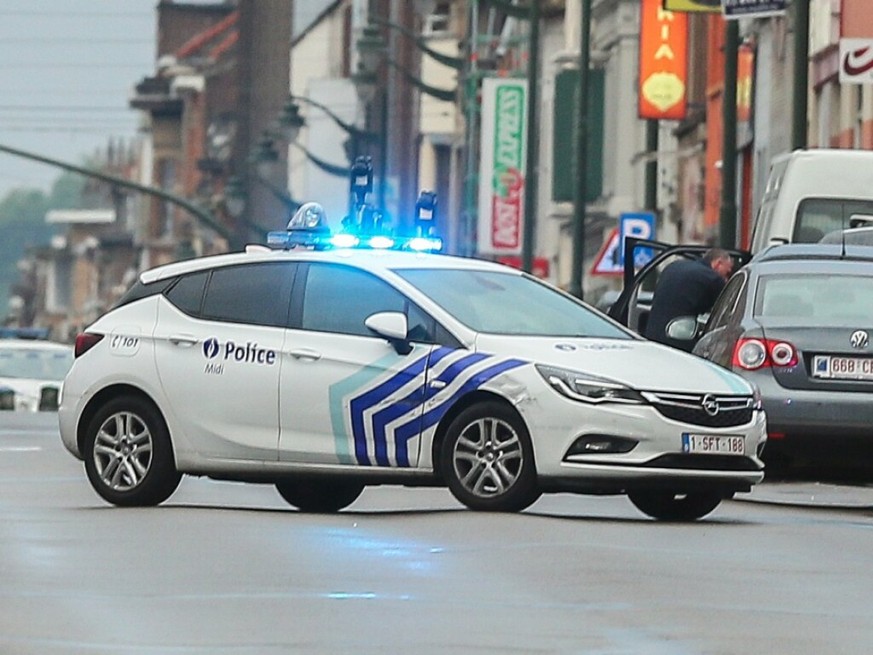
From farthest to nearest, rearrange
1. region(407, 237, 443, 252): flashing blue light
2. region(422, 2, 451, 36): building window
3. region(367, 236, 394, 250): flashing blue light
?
region(422, 2, 451, 36): building window < region(407, 237, 443, 252): flashing blue light < region(367, 236, 394, 250): flashing blue light

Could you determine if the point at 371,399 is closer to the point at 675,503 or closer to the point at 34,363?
the point at 675,503

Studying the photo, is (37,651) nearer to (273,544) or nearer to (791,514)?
(273,544)

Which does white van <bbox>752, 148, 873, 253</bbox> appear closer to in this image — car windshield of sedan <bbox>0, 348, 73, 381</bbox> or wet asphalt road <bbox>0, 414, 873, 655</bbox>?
wet asphalt road <bbox>0, 414, 873, 655</bbox>

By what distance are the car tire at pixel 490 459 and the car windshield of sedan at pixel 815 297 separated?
3.45 metres

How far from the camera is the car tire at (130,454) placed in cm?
1761

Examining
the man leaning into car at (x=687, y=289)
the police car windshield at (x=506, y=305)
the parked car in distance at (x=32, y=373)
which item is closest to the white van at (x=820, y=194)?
the man leaning into car at (x=687, y=289)

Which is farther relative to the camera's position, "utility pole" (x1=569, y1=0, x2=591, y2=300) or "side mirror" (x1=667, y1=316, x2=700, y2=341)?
"utility pole" (x1=569, y1=0, x2=591, y2=300)

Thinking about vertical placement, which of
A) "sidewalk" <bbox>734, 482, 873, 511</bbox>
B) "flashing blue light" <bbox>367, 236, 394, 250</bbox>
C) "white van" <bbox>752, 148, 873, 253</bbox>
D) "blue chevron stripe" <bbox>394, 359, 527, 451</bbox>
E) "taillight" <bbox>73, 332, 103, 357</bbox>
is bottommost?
"sidewalk" <bbox>734, 482, 873, 511</bbox>

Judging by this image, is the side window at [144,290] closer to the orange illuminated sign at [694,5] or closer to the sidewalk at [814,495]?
the sidewalk at [814,495]

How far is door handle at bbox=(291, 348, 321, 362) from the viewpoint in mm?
17219

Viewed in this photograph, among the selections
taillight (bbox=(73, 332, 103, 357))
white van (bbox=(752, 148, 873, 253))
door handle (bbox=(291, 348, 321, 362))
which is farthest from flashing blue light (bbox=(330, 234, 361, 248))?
white van (bbox=(752, 148, 873, 253))

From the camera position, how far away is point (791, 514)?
18328 millimetres

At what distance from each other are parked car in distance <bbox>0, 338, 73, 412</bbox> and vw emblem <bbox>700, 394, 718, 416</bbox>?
31107 mm

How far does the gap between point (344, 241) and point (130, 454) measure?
67.9 inches
